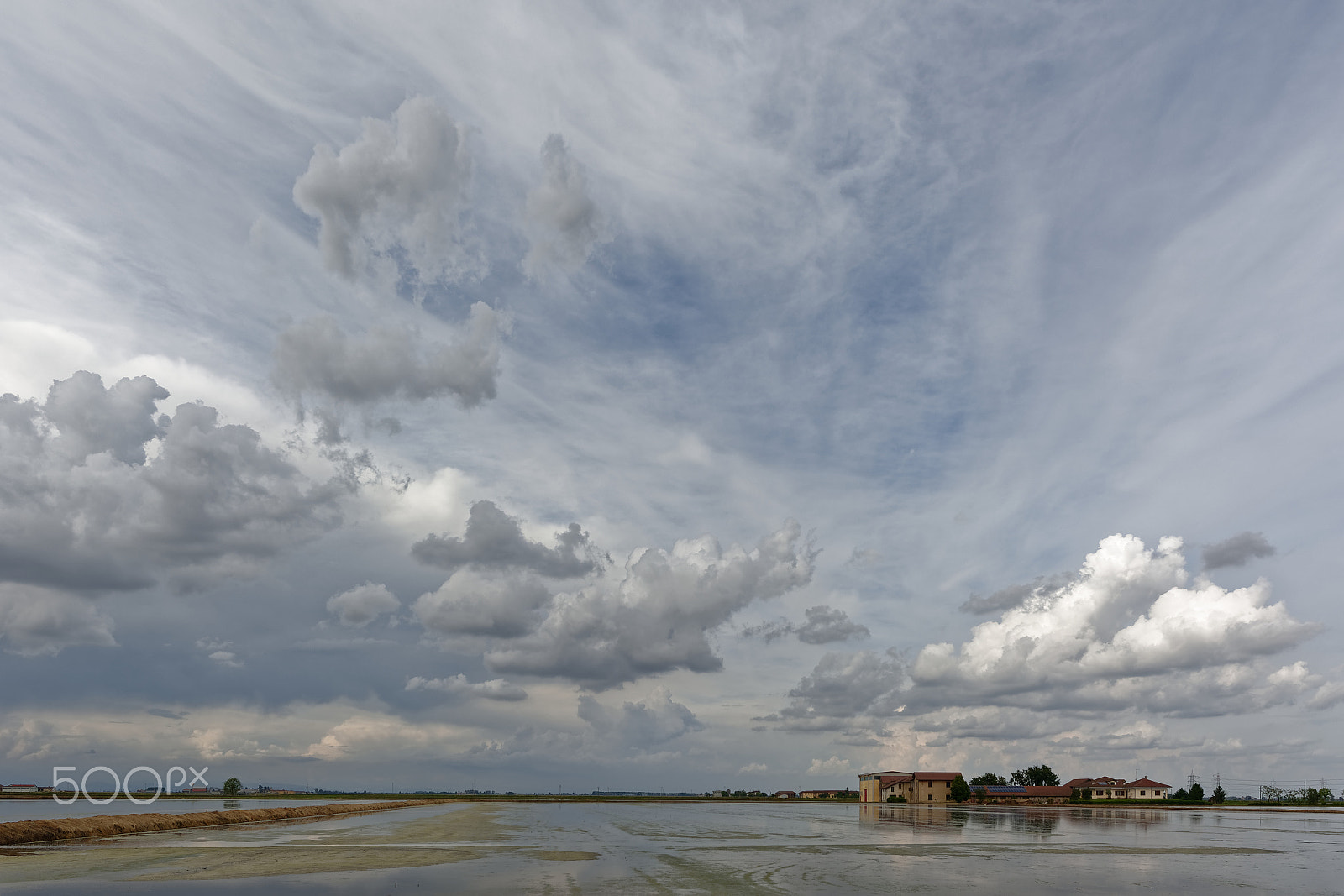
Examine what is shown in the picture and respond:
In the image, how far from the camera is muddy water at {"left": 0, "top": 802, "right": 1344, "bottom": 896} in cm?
3231

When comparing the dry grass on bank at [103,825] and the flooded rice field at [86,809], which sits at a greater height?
the dry grass on bank at [103,825]

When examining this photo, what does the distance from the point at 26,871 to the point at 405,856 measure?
17009 mm

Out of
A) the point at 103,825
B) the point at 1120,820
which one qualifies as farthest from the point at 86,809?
the point at 1120,820

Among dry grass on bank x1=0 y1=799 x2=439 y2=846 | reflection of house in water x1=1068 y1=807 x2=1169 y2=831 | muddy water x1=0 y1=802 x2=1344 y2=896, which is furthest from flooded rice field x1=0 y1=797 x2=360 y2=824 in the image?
reflection of house in water x1=1068 y1=807 x2=1169 y2=831

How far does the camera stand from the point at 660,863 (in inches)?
1609

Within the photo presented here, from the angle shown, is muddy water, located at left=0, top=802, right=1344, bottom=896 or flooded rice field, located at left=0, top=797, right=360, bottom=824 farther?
flooded rice field, located at left=0, top=797, right=360, bottom=824

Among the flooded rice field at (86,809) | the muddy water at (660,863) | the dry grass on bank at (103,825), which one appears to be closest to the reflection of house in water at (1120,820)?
the muddy water at (660,863)

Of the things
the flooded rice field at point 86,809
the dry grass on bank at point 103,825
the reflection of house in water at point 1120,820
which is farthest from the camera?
the reflection of house in water at point 1120,820

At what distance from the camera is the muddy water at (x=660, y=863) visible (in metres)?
32.3

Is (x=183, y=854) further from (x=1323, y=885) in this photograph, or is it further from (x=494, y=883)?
(x=1323, y=885)

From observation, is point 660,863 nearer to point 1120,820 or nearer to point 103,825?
point 103,825

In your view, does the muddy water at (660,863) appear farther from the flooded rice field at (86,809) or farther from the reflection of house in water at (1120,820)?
the flooded rice field at (86,809)

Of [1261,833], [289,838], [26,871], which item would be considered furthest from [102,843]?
[1261,833]

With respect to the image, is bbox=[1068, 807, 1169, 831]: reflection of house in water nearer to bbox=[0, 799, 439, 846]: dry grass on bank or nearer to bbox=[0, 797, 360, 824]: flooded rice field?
bbox=[0, 799, 439, 846]: dry grass on bank
